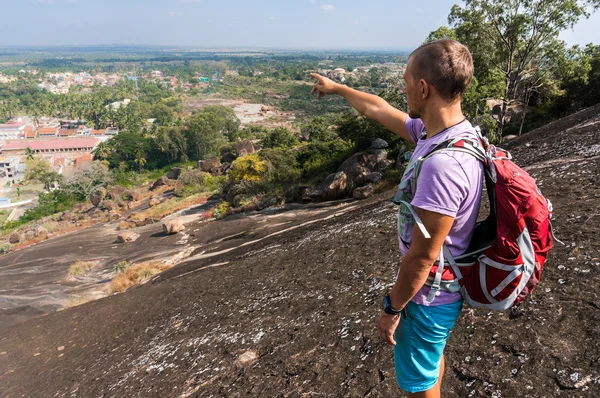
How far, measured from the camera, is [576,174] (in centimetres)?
553

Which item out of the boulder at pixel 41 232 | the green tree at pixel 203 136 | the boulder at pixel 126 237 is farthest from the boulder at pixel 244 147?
the boulder at pixel 126 237

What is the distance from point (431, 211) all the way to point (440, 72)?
0.66m

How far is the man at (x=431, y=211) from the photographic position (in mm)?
1760

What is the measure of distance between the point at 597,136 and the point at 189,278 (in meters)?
8.40

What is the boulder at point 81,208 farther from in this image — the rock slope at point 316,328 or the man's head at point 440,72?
the man's head at point 440,72

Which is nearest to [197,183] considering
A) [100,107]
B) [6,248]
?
[6,248]

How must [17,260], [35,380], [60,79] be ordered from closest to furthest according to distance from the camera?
[35,380], [17,260], [60,79]

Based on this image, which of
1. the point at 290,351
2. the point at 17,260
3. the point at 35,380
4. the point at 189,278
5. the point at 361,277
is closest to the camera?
the point at 290,351

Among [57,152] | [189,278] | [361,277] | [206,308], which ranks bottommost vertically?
[57,152]

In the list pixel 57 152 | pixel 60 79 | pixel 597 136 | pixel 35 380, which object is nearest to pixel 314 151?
pixel 597 136

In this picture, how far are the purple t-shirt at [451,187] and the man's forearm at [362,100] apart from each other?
112cm

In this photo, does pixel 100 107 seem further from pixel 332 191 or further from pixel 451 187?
pixel 451 187

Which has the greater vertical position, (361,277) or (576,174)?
(576,174)

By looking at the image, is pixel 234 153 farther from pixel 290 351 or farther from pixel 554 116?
pixel 290 351
